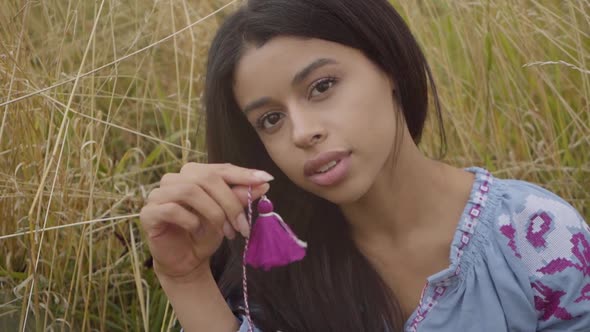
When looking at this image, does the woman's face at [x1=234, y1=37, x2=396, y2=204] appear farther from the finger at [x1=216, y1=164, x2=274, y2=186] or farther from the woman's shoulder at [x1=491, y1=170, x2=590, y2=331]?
the woman's shoulder at [x1=491, y1=170, x2=590, y2=331]

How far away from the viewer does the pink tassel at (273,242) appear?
1.45 meters

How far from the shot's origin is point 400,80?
5.66 feet

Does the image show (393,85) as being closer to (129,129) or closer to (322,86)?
(322,86)

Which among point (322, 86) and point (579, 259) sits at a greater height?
point (322, 86)

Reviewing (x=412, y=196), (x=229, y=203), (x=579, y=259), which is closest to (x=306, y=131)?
(x=229, y=203)

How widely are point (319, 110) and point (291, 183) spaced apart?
327 millimetres

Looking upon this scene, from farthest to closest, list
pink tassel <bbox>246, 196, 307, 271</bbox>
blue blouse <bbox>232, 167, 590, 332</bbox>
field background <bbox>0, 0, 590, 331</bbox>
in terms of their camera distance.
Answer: field background <bbox>0, 0, 590, 331</bbox> → blue blouse <bbox>232, 167, 590, 332</bbox> → pink tassel <bbox>246, 196, 307, 271</bbox>

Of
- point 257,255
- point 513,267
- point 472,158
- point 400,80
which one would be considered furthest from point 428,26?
point 257,255

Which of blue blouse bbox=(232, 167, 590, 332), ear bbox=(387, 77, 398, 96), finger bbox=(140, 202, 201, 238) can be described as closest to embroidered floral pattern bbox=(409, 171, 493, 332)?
blue blouse bbox=(232, 167, 590, 332)

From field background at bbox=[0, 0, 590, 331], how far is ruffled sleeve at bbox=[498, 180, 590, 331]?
1.00 feet

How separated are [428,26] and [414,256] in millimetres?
867

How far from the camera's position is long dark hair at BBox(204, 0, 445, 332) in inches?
64.2

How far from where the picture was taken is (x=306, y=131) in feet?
5.00

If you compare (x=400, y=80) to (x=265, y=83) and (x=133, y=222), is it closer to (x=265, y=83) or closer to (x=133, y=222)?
(x=265, y=83)
